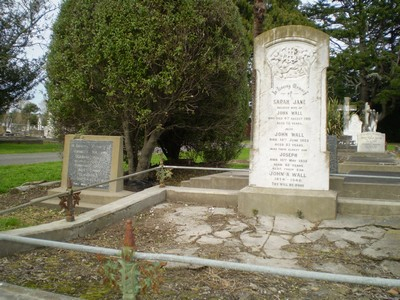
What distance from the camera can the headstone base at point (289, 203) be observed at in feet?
17.9

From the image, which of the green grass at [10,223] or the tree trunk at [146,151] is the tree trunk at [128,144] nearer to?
the tree trunk at [146,151]

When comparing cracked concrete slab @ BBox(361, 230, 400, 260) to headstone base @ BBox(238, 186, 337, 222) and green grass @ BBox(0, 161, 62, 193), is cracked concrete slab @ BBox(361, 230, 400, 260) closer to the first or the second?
headstone base @ BBox(238, 186, 337, 222)

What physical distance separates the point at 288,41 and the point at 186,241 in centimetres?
352

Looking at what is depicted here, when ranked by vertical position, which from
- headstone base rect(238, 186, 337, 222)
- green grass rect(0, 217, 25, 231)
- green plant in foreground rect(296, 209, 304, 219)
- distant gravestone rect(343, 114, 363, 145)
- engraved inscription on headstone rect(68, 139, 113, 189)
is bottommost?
green grass rect(0, 217, 25, 231)

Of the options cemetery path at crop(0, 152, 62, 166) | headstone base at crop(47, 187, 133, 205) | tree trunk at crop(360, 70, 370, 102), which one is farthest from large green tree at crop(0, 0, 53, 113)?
tree trunk at crop(360, 70, 370, 102)


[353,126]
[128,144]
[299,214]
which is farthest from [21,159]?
[353,126]

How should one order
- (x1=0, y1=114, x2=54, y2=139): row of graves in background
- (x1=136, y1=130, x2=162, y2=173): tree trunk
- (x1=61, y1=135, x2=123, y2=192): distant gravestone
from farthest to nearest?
(x1=0, y1=114, x2=54, y2=139): row of graves in background, (x1=136, y1=130, x2=162, y2=173): tree trunk, (x1=61, y1=135, x2=123, y2=192): distant gravestone

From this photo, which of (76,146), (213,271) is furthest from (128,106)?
(213,271)

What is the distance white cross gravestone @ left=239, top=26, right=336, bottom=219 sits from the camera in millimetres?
5688

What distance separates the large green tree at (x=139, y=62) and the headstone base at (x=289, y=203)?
3.54 meters

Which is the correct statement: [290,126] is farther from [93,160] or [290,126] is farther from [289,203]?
[93,160]

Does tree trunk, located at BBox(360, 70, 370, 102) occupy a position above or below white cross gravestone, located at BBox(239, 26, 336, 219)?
above

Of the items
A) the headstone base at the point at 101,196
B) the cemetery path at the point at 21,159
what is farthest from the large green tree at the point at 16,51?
the headstone base at the point at 101,196

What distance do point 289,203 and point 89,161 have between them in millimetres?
4452
